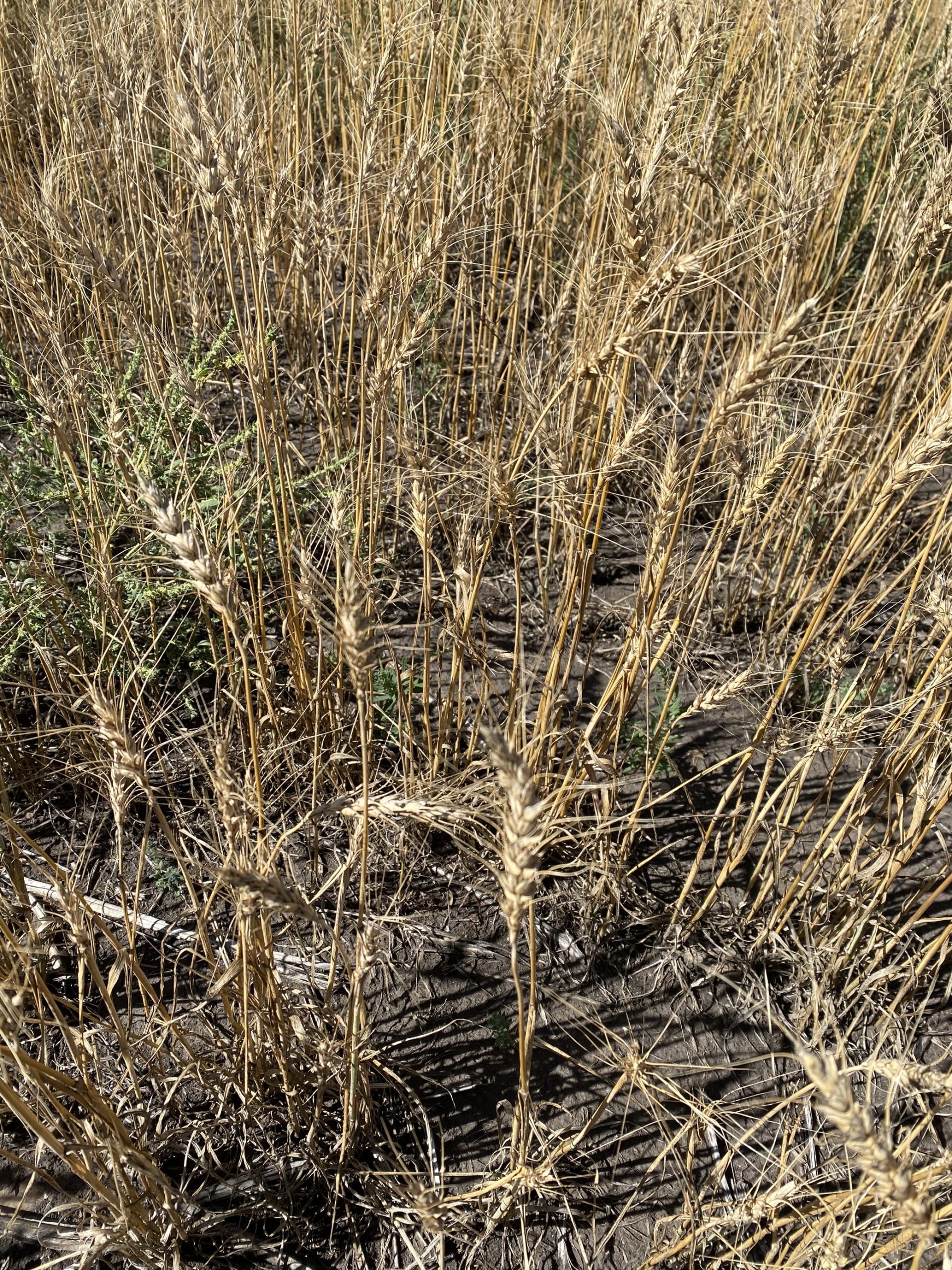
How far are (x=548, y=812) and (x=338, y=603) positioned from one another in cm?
82

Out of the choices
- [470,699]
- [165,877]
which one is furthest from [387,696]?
[165,877]

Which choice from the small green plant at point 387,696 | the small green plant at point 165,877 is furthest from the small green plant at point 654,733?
the small green plant at point 165,877

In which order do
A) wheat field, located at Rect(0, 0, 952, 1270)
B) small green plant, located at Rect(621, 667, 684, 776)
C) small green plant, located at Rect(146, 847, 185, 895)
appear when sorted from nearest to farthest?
wheat field, located at Rect(0, 0, 952, 1270) → small green plant, located at Rect(146, 847, 185, 895) → small green plant, located at Rect(621, 667, 684, 776)

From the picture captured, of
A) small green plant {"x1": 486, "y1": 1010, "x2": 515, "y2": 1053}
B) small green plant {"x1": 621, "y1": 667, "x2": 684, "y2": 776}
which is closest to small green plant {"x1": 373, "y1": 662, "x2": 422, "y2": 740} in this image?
small green plant {"x1": 621, "y1": 667, "x2": 684, "y2": 776}

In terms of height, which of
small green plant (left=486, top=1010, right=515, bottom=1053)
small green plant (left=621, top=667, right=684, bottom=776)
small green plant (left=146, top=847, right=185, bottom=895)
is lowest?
small green plant (left=486, top=1010, right=515, bottom=1053)

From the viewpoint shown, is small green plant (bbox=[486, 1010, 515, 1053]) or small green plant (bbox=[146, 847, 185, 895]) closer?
small green plant (bbox=[486, 1010, 515, 1053])

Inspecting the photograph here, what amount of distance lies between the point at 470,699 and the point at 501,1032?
0.68 m

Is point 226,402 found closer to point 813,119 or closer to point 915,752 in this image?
point 813,119

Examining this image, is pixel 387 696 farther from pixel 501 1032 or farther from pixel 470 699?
pixel 501 1032

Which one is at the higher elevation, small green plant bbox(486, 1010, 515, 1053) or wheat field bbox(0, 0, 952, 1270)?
wheat field bbox(0, 0, 952, 1270)

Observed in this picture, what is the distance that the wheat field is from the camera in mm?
1210

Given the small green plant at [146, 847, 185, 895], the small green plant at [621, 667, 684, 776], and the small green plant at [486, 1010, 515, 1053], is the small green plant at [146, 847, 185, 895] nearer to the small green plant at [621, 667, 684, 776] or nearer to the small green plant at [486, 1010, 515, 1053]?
the small green plant at [486, 1010, 515, 1053]

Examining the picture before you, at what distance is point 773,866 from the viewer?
1.61m

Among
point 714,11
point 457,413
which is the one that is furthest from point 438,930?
point 714,11
